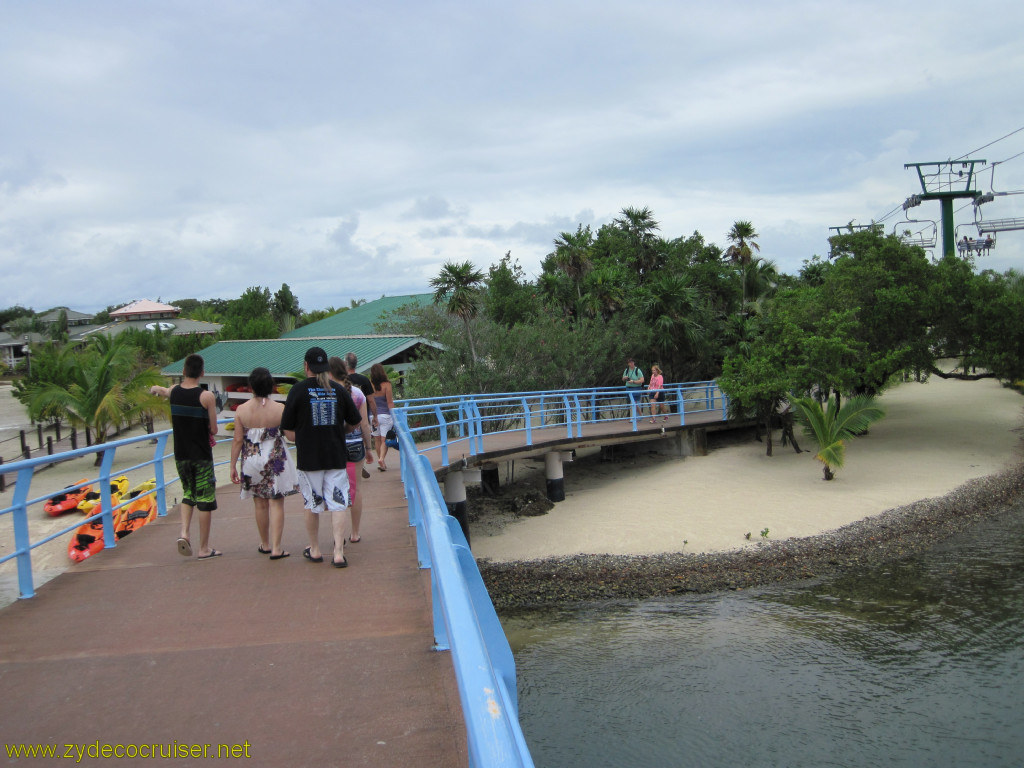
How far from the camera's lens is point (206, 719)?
347 centimetres

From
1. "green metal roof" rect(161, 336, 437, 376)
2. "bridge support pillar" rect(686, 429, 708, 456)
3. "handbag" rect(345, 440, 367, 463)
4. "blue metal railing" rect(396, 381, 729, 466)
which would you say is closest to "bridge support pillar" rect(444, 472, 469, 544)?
"blue metal railing" rect(396, 381, 729, 466)

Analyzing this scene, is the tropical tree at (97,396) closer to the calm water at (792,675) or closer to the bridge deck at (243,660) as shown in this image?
Answer: the calm water at (792,675)

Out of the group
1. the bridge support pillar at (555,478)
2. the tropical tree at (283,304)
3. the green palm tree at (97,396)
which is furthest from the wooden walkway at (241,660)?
the tropical tree at (283,304)

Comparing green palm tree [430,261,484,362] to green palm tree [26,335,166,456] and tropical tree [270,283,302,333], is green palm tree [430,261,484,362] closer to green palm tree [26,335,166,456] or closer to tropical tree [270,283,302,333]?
green palm tree [26,335,166,456]

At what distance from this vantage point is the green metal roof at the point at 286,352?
90.9 ft

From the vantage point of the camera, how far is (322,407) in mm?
5672

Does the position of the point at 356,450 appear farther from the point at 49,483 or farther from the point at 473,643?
the point at 49,483

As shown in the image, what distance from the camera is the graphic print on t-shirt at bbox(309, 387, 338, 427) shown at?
564cm

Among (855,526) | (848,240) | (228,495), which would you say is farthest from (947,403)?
(228,495)

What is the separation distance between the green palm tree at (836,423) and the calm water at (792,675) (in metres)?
4.66

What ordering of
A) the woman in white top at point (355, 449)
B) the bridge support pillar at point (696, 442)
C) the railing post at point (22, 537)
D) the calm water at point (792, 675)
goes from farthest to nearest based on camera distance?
the bridge support pillar at point (696, 442), the calm water at point (792, 675), the woman in white top at point (355, 449), the railing post at point (22, 537)

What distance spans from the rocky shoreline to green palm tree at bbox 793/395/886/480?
228 centimetres

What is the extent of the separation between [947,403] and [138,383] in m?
30.6

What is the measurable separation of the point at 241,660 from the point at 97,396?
2561 centimetres
